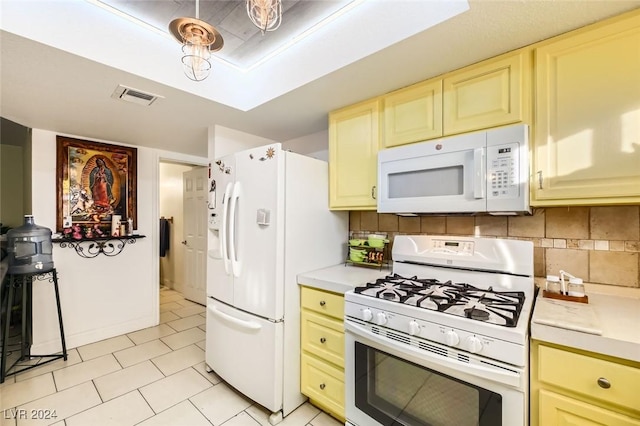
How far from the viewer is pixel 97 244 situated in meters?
3.05

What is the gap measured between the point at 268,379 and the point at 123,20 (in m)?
2.35

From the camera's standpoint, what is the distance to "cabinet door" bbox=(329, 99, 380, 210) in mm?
1992

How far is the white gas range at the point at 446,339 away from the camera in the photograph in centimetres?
107

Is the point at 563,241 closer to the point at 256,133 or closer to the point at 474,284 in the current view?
the point at 474,284

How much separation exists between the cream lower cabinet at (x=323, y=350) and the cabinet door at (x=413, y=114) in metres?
1.12

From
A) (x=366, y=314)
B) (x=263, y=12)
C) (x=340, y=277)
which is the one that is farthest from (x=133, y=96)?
(x=366, y=314)

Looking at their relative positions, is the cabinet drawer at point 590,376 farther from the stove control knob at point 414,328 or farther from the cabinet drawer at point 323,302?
the cabinet drawer at point 323,302

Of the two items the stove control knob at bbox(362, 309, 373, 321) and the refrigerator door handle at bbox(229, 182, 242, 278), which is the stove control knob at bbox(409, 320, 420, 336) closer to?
the stove control knob at bbox(362, 309, 373, 321)

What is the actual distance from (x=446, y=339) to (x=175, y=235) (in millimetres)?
4860

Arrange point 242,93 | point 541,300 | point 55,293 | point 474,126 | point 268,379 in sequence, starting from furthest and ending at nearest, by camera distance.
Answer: point 55,293 → point 242,93 → point 268,379 → point 474,126 → point 541,300

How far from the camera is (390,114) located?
1.89m

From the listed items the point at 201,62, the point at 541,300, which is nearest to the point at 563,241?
the point at 541,300

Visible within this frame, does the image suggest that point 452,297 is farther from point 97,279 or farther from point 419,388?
point 97,279

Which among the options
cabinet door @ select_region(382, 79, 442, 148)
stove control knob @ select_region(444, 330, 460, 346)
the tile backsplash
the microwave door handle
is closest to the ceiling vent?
cabinet door @ select_region(382, 79, 442, 148)
